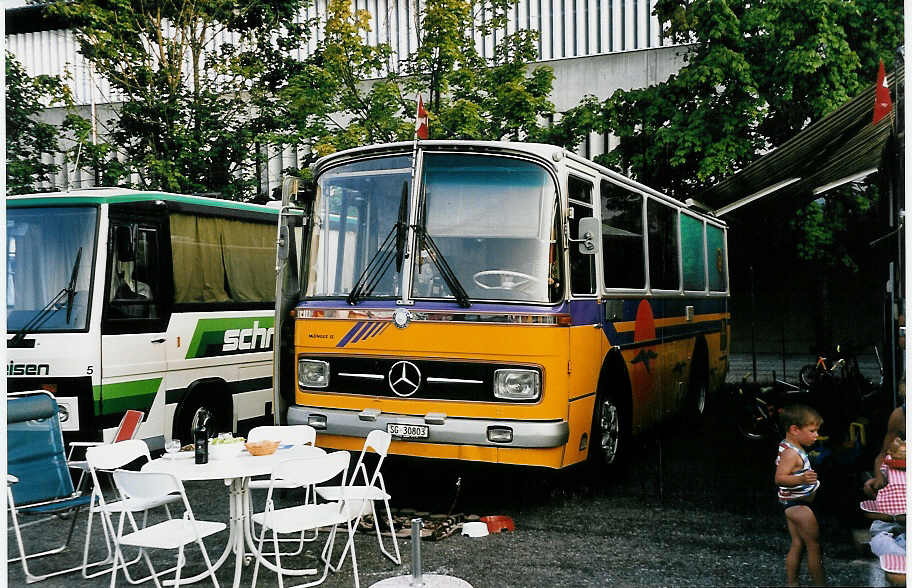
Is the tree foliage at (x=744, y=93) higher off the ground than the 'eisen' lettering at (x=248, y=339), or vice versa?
the tree foliage at (x=744, y=93)

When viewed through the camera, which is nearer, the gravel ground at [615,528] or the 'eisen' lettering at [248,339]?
the gravel ground at [615,528]

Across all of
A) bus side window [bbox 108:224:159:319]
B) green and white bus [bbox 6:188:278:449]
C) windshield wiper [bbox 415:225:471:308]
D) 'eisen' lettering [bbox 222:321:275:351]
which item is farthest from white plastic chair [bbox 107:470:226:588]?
'eisen' lettering [bbox 222:321:275:351]

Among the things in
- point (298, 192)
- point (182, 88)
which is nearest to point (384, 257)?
point (298, 192)

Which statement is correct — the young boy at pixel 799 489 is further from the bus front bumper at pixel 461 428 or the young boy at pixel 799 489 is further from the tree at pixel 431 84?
the tree at pixel 431 84

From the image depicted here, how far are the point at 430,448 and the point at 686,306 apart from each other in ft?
16.9

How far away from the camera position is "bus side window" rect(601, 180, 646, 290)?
841 centimetres

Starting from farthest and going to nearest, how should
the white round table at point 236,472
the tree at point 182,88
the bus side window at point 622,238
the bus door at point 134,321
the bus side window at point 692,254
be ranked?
the tree at point 182,88
the bus side window at point 692,254
the bus door at point 134,321
the bus side window at point 622,238
the white round table at point 236,472

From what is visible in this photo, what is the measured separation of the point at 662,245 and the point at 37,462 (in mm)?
6856

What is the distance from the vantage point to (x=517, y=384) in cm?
711

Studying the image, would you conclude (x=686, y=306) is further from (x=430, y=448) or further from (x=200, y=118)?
(x=200, y=118)

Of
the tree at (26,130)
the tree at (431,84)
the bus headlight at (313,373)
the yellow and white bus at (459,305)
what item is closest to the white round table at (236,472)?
the yellow and white bus at (459,305)

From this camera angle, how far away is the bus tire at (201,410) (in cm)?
973

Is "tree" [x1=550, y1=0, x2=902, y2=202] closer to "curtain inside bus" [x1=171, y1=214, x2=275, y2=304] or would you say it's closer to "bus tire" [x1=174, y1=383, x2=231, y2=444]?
"curtain inside bus" [x1=171, y1=214, x2=275, y2=304]

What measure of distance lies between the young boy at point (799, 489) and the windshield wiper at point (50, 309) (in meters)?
6.66
